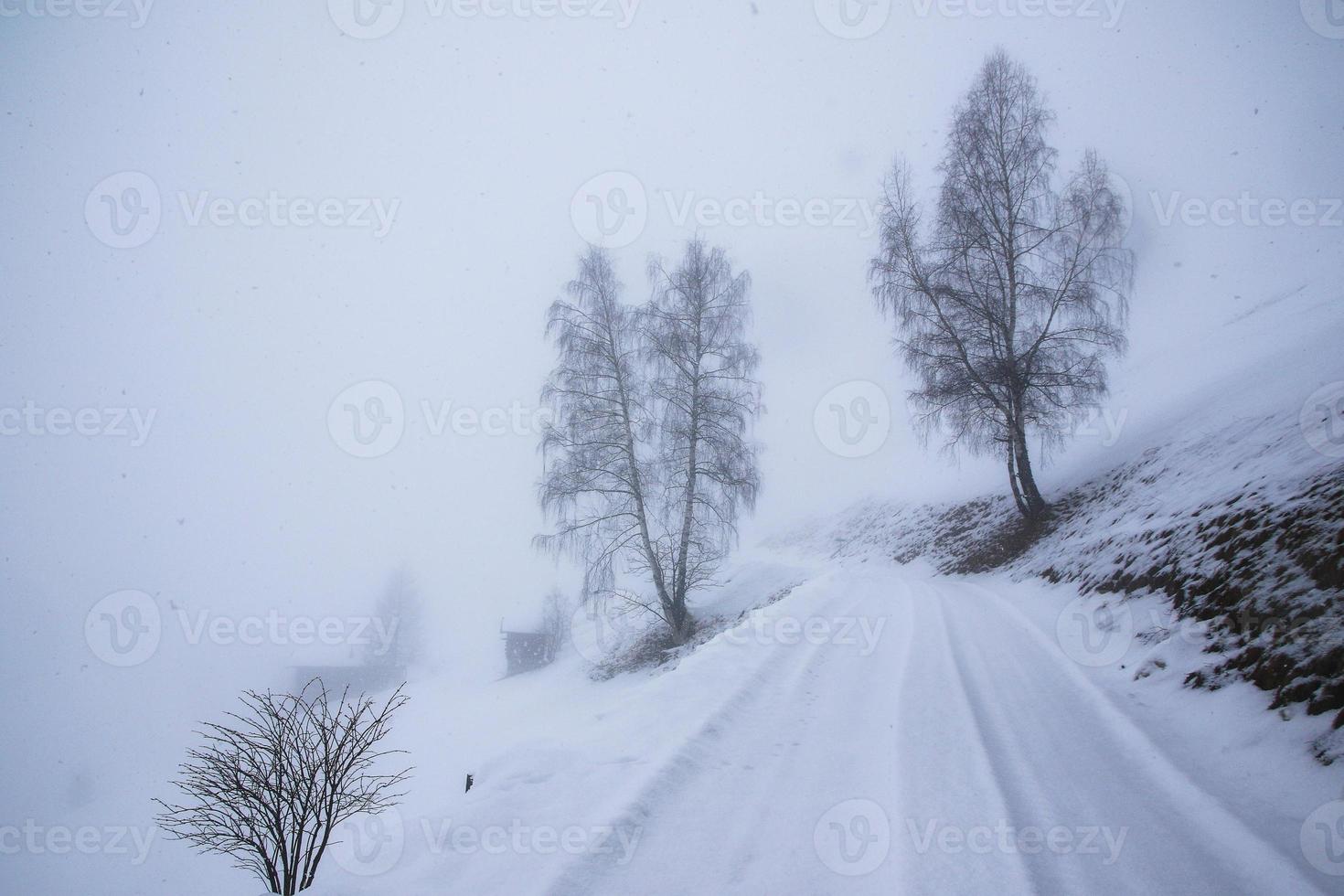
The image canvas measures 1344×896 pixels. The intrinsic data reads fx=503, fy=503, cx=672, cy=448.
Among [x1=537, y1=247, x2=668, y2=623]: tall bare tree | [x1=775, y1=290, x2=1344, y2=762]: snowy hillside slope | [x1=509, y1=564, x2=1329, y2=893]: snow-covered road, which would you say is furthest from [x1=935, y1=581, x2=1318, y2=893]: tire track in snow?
[x1=537, y1=247, x2=668, y2=623]: tall bare tree

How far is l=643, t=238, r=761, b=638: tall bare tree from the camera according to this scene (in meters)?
11.4

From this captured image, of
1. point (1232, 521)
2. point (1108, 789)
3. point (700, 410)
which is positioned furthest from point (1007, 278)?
point (1108, 789)

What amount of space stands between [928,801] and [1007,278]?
440 inches

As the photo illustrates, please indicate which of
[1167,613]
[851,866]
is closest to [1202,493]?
[1167,613]

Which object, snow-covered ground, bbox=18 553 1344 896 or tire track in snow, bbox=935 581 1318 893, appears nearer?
tire track in snow, bbox=935 581 1318 893

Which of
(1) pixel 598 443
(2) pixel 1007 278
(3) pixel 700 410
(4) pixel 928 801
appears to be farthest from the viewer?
(3) pixel 700 410

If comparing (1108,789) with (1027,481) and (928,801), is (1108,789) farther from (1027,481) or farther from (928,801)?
(1027,481)

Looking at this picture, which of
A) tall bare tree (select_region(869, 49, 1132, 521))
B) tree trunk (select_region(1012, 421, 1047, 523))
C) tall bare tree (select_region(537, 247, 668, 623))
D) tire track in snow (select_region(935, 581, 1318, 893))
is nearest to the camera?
tire track in snow (select_region(935, 581, 1318, 893))

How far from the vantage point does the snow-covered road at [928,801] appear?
2.77 m

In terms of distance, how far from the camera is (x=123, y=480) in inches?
5753

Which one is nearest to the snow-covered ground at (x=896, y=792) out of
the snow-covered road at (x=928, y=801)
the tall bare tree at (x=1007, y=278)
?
the snow-covered road at (x=928, y=801)

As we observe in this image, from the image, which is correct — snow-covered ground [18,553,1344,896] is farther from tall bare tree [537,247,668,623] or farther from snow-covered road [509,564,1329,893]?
tall bare tree [537,247,668,623]

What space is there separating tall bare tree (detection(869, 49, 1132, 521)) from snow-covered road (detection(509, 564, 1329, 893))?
6323 millimetres

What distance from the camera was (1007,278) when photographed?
10953 millimetres
